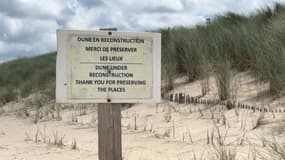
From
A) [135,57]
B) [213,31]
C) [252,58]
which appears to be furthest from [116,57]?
[213,31]

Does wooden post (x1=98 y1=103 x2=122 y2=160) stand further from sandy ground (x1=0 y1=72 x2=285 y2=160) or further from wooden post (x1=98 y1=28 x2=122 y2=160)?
sandy ground (x1=0 y1=72 x2=285 y2=160)

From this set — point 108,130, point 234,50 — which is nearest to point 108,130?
point 108,130

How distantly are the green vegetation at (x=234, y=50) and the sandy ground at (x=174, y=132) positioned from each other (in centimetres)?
27

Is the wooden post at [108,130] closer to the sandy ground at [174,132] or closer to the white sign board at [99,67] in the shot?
the white sign board at [99,67]

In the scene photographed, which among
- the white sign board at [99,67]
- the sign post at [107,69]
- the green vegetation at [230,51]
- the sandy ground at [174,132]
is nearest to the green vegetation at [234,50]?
the green vegetation at [230,51]

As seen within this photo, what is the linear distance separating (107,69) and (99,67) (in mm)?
71

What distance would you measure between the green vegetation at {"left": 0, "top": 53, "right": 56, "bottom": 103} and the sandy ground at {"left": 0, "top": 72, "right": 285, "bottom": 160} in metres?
6.43

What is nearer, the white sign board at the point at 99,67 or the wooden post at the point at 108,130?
the white sign board at the point at 99,67

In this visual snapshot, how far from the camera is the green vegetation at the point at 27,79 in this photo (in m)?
19.2

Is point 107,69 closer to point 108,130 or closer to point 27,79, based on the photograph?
point 108,130

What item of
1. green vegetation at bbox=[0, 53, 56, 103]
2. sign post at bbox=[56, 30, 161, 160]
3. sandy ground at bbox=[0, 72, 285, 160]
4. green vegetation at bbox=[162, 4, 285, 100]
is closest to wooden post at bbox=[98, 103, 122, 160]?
sign post at bbox=[56, 30, 161, 160]

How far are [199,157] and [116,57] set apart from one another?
181 cm

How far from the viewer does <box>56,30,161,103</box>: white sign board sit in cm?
450

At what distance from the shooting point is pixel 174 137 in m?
7.23
